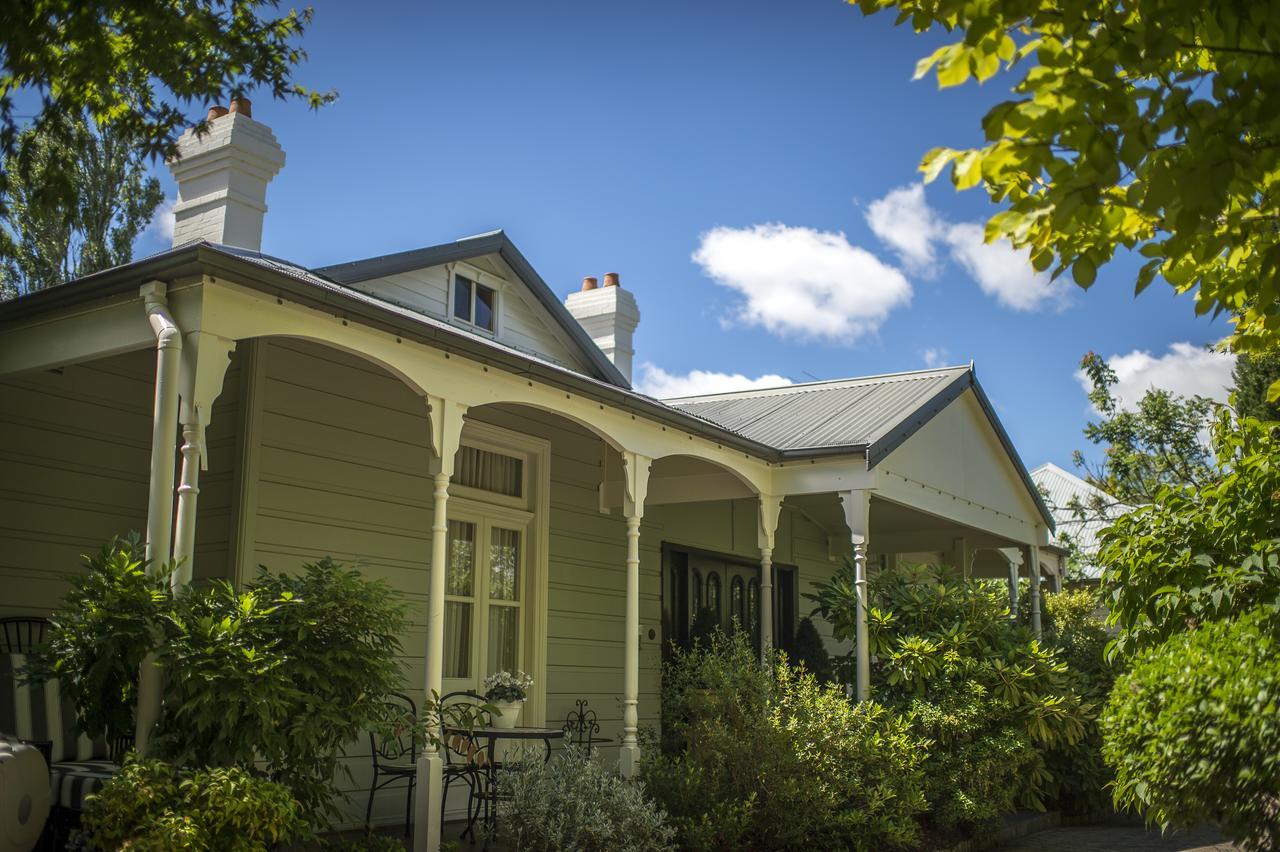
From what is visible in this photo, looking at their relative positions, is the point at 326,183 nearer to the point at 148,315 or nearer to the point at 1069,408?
the point at 148,315

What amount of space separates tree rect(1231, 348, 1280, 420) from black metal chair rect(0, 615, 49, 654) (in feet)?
65.8

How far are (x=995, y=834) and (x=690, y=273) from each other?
3726 centimetres

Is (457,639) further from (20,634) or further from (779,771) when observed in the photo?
(20,634)

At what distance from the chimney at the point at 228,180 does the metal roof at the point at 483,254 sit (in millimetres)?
759

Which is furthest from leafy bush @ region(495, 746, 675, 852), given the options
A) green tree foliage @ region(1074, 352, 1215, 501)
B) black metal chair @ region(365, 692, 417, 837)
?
green tree foliage @ region(1074, 352, 1215, 501)

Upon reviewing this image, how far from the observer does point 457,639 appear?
30.9ft

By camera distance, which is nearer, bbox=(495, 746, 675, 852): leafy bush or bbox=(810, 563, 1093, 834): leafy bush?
bbox=(495, 746, 675, 852): leafy bush

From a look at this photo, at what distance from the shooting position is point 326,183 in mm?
11016

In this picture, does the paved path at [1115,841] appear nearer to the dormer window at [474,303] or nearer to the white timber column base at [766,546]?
the white timber column base at [766,546]

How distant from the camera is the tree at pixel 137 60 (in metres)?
4.11

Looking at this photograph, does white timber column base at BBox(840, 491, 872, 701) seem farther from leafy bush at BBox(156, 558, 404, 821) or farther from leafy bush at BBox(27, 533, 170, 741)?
leafy bush at BBox(27, 533, 170, 741)

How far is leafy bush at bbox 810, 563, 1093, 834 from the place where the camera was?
9.38 meters

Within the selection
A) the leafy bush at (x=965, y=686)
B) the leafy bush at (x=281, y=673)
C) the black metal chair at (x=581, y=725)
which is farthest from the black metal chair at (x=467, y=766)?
the leafy bush at (x=965, y=686)

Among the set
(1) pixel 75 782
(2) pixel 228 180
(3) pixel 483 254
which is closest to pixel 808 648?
(3) pixel 483 254
